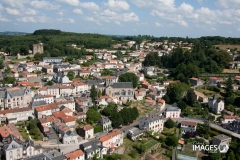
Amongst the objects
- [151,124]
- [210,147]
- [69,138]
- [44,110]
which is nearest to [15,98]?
[44,110]

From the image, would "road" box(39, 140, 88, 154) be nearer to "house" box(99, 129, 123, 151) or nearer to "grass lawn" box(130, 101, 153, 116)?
"house" box(99, 129, 123, 151)

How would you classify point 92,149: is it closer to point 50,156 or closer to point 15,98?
point 50,156

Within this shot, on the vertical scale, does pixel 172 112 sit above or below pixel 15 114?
below

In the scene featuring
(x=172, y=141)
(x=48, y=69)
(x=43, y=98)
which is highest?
(x=48, y=69)

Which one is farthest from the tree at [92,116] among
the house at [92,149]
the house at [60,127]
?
the house at [92,149]

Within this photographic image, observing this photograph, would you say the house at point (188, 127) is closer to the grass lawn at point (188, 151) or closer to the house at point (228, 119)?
the grass lawn at point (188, 151)

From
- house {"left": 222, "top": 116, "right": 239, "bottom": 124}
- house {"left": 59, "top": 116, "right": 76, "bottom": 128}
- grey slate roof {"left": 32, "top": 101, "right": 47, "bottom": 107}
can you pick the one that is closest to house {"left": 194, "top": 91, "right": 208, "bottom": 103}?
Answer: house {"left": 222, "top": 116, "right": 239, "bottom": 124}
